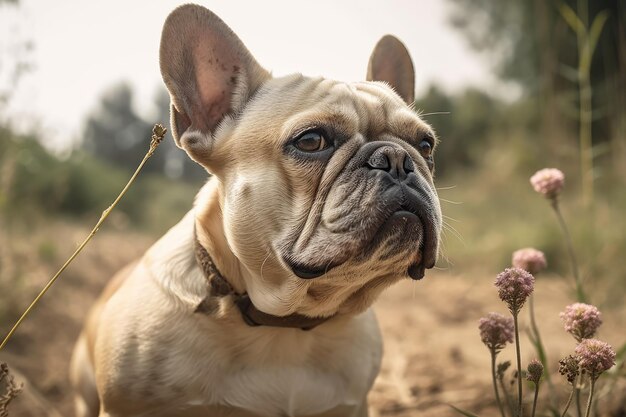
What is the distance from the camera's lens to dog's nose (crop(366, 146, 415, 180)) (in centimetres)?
187

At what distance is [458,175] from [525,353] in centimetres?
867

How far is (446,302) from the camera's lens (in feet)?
18.9

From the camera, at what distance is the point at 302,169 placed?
1.95 metres

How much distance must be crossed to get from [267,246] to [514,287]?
791 mm

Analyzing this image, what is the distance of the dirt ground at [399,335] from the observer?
10.5ft

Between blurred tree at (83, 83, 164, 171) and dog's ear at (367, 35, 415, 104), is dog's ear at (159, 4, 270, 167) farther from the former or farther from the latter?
blurred tree at (83, 83, 164, 171)

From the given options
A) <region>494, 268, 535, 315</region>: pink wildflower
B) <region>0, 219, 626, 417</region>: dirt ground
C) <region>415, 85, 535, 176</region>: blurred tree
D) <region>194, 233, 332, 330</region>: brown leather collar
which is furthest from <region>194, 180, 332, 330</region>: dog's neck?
<region>415, 85, 535, 176</region>: blurred tree

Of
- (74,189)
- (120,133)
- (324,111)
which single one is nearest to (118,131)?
(120,133)

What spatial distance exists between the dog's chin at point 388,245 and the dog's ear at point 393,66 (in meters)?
1.04

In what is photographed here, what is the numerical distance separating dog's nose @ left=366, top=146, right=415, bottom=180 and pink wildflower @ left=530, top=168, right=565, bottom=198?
562 mm

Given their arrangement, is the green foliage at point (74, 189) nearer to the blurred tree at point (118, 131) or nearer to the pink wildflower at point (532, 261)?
the blurred tree at point (118, 131)

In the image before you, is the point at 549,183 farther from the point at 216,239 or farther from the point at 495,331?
the point at 216,239

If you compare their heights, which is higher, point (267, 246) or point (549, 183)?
point (549, 183)

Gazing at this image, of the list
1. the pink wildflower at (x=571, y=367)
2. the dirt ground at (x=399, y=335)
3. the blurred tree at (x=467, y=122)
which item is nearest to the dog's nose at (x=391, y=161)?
the pink wildflower at (x=571, y=367)
